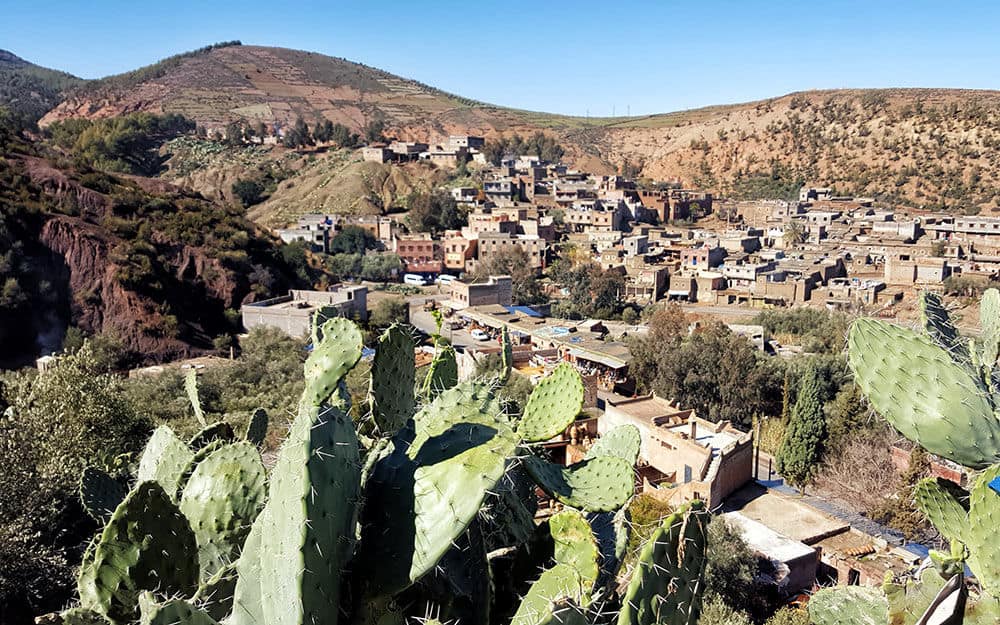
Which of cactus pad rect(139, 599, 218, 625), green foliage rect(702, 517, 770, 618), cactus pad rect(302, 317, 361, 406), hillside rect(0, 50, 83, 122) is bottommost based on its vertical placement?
green foliage rect(702, 517, 770, 618)

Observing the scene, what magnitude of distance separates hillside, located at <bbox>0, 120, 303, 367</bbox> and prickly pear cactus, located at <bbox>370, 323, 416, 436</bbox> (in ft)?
69.4

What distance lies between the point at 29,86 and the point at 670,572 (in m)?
120

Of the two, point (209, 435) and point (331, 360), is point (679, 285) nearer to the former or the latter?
point (209, 435)

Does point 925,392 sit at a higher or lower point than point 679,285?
higher

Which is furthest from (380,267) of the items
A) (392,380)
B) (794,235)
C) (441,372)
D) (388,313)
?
(392,380)

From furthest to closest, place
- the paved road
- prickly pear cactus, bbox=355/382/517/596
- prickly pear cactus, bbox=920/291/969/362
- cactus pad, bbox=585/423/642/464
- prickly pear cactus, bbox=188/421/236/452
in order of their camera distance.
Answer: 1. the paved road
2. cactus pad, bbox=585/423/642/464
3. prickly pear cactus, bbox=188/421/236/452
4. prickly pear cactus, bbox=920/291/969/362
5. prickly pear cactus, bbox=355/382/517/596

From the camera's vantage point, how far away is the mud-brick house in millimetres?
10992

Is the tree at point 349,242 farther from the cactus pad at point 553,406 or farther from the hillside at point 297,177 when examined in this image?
the cactus pad at point 553,406

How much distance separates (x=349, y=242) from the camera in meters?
37.8

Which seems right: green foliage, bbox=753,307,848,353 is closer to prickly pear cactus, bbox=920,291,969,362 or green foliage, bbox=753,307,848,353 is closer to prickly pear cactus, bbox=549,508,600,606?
prickly pear cactus, bbox=920,291,969,362

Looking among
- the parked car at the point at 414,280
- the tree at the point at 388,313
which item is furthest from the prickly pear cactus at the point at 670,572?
the parked car at the point at 414,280

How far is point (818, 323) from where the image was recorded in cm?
2492

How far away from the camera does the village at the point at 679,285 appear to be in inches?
421

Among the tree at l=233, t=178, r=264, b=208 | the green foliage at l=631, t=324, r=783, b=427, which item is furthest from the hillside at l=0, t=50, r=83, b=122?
the green foliage at l=631, t=324, r=783, b=427
